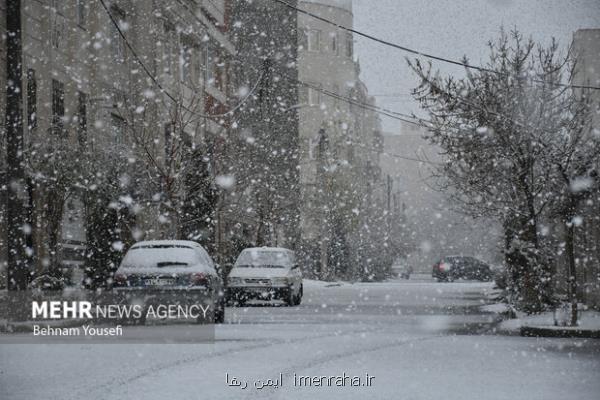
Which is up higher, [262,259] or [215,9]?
[215,9]

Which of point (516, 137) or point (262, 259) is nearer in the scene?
point (516, 137)

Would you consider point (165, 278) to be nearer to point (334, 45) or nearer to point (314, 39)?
point (314, 39)

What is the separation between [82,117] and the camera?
30.3 metres

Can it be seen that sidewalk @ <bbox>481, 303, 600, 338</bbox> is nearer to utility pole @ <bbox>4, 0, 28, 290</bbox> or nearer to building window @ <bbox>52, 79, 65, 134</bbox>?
utility pole @ <bbox>4, 0, 28, 290</bbox>

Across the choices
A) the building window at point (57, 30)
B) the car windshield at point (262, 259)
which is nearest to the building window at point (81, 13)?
the building window at point (57, 30)

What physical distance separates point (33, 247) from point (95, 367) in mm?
14364

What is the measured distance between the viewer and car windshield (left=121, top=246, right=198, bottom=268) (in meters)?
19.3

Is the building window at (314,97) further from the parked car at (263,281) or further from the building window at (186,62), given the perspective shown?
the parked car at (263,281)

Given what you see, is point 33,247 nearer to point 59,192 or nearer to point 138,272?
point 59,192

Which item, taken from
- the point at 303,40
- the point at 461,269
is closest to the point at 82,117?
the point at 461,269

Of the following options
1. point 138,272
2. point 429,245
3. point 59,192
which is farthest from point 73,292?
point 429,245

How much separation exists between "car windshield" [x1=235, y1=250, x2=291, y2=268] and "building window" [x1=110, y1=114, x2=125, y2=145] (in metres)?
6.25

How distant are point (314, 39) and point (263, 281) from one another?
41315 mm

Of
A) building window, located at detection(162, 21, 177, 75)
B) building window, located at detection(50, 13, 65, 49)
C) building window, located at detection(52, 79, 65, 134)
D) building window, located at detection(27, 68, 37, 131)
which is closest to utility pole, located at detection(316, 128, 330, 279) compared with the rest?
building window, located at detection(162, 21, 177, 75)
